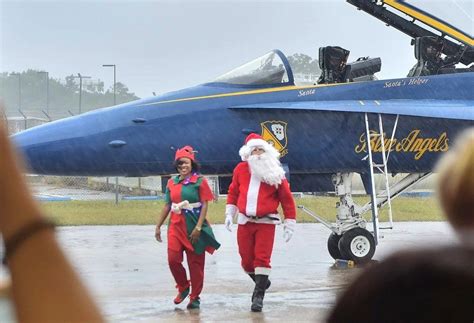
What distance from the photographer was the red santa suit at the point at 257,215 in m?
8.89

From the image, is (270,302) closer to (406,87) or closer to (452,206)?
(406,87)

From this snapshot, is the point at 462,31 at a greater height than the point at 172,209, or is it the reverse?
the point at 462,31

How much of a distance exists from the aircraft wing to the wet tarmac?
4.60 ft

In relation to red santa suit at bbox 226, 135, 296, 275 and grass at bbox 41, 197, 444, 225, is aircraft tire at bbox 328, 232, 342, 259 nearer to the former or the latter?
red santa suit at bbox 226, 135, 296, 275

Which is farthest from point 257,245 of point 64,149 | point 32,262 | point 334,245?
point 32,262

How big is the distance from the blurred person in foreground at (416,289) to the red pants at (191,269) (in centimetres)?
776

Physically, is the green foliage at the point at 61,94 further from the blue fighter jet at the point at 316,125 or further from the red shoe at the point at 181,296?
the red shoe at the point at 181,296

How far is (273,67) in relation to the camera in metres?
11.3

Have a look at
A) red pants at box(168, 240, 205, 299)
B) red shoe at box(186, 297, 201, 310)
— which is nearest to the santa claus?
red pants at box(168, 240, 205, 299)

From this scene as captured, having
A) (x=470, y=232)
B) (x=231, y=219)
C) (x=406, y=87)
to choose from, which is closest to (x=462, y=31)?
(x=406, y=87)

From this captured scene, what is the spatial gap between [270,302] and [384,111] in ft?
10.1

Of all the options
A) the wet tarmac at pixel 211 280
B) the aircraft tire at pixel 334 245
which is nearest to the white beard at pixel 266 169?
the wet tarmac at pixel 211 280

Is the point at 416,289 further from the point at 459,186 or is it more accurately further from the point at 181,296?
the point at 181,296

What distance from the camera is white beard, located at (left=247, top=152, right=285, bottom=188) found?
9.06 m
